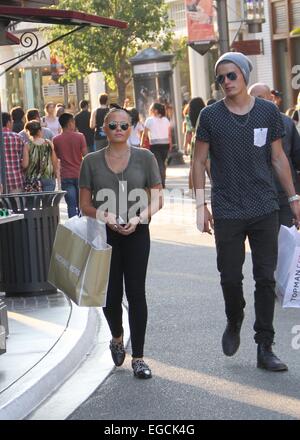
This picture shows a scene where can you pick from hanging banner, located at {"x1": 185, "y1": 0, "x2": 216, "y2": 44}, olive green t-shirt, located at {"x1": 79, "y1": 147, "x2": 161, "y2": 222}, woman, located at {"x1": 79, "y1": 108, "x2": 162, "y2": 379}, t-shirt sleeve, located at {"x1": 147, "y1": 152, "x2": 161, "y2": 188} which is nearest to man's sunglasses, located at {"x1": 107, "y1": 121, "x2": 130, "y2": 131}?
woman, located at {"x1": 79, "y1": 108, "x2": 162, "y2": 379}

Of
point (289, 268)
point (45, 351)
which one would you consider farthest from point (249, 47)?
point (45, 351)

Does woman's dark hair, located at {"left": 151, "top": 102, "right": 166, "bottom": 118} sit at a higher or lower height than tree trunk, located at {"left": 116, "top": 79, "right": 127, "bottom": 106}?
lower

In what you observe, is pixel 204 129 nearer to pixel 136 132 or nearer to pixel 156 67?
pixel 136 132

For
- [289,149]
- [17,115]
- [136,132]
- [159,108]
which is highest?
[17,115]

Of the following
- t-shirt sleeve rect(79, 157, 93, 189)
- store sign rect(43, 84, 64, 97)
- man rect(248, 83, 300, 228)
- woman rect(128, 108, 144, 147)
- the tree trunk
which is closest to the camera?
t-shirt sleeve rect(79, 157, 93, 189)

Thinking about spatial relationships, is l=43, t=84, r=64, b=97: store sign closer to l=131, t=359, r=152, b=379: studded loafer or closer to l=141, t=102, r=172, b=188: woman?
l=141, t=102, r=172, b=188: woman

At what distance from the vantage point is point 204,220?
817 cm

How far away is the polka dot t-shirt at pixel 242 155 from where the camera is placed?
313 inches

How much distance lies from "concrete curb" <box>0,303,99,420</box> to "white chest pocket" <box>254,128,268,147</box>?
203 cm

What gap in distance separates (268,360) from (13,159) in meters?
7.92

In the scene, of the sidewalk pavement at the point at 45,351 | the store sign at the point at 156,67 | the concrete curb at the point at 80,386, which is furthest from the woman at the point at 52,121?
the concrete curb at the point at 80,386

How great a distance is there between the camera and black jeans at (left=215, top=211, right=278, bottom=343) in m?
8.09

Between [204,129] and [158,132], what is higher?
[204,129]
